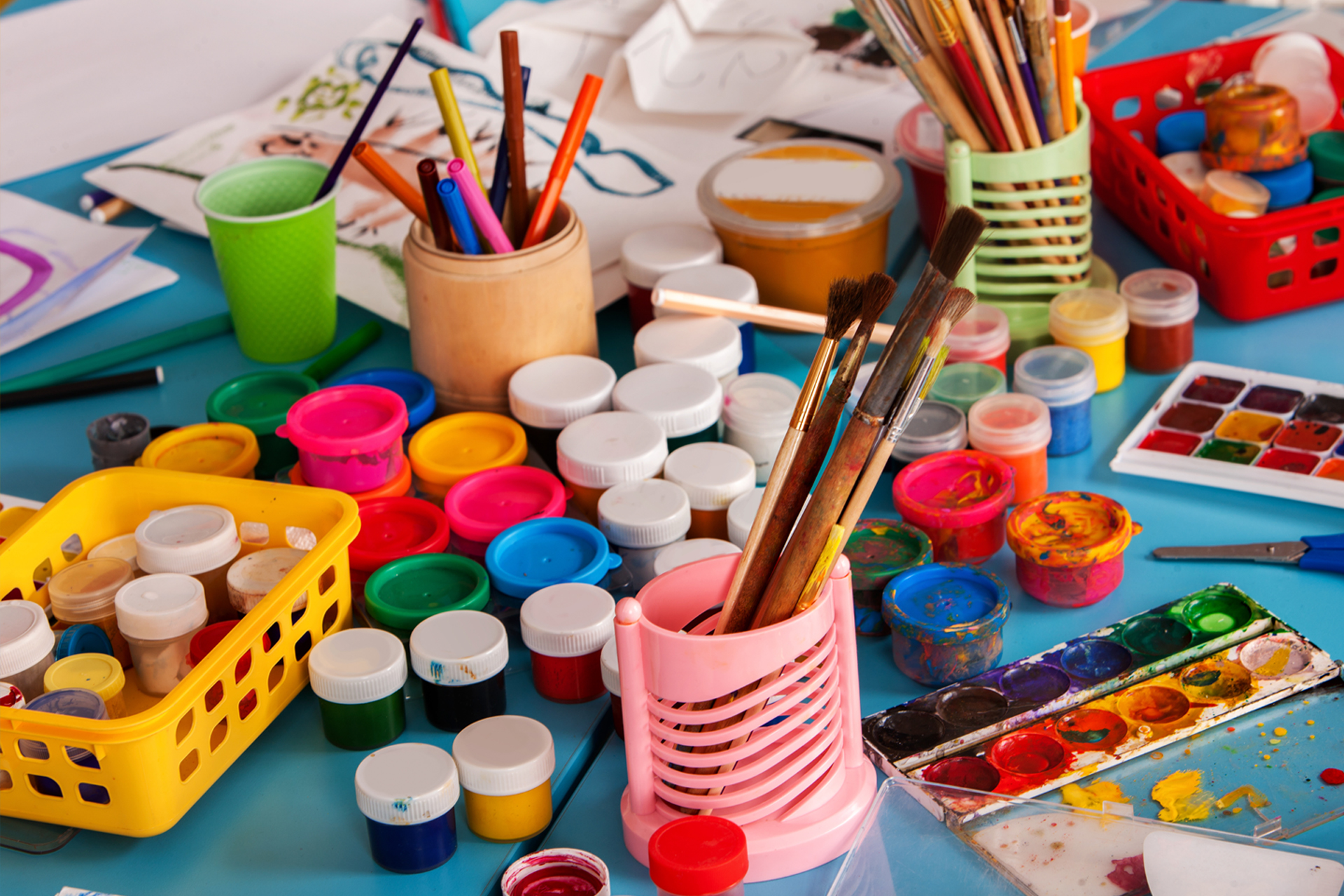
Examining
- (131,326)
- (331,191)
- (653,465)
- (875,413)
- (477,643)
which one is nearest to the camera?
(875,413)

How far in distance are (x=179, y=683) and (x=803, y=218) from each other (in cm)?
61

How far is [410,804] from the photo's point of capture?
0.62 m

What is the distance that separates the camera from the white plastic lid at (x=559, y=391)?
90 cm

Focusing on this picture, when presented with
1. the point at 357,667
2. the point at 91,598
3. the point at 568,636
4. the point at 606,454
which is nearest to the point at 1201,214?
the point at 606,454

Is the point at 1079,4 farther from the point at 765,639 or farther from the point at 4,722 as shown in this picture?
the point at 4,722

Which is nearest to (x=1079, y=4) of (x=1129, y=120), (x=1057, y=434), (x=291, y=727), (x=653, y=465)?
(x=1129, y=120)

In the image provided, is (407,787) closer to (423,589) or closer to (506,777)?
(506,777)

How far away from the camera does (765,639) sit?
588 mm

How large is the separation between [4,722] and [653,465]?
40cm

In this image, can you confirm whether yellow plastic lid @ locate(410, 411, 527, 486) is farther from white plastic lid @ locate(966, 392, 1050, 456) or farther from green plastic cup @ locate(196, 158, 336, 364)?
white plastic lid @ locate(966, 392, 1050, 456)

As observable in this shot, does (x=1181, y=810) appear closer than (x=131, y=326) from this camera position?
Yes

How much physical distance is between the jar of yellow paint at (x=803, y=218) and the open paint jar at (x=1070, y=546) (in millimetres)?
295

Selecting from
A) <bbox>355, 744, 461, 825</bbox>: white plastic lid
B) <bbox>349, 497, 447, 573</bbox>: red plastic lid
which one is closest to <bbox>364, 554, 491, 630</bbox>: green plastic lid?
<bbox>349, 497, 447, 573</bbox>: red plastic lid

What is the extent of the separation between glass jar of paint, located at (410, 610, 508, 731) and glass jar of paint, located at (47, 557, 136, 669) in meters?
0.18
